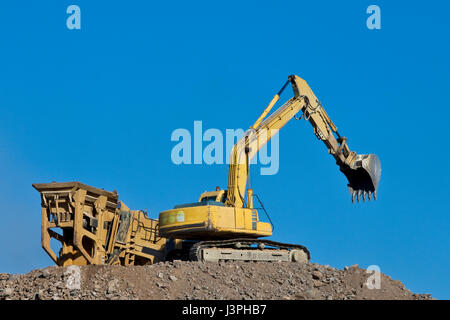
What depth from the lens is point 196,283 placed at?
14.0m

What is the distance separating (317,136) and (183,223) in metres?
7.22

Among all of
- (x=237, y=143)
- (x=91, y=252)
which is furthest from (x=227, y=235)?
(x=91, y=252)

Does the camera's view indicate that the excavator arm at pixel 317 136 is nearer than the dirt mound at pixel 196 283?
No

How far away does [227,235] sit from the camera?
17.4m

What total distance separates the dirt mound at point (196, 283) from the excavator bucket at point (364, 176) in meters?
7.13

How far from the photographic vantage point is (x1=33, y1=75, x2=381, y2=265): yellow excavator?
16.1 metres

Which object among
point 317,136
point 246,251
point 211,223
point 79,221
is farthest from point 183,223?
point 317,136

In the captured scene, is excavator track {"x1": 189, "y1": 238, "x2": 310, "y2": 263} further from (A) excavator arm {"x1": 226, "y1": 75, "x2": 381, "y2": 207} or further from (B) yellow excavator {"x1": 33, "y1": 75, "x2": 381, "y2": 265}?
(A) excavator arm {"x1": 226, "y1": 75, "x2": 381, "y2": 207}

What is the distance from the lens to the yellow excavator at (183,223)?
16.1m

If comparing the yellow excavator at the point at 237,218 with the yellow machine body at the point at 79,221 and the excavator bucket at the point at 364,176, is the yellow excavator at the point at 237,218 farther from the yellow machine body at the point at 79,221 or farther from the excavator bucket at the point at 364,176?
the excavator bucket at the point at 364,176

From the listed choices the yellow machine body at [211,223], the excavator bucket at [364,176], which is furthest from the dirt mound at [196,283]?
the excavator bucket at [364,176]

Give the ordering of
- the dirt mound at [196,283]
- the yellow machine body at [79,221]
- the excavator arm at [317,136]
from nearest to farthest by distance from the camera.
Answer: the dirt mound at [196,283] < the yellow machine body at [79,221] < the excavator arm at [317,136]
